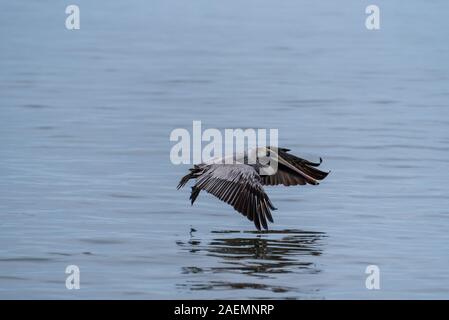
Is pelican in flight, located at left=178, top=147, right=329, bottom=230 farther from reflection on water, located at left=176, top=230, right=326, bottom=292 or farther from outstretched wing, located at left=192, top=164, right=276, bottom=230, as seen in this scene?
reflection on water, located at left=176, top=230, right=326, bottom=292

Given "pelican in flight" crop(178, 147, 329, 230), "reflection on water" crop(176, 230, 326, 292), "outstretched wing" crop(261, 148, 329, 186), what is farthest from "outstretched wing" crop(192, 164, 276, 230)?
"outstretched wing" crop(261, 148, 329, 186)

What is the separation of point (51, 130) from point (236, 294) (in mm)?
7458

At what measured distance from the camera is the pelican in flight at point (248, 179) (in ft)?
36.9

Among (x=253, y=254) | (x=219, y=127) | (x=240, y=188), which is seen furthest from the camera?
(x=219, y=127)

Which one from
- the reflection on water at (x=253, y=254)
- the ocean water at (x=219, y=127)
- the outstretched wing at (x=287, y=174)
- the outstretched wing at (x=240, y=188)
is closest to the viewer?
the reflection on water at (x=253, y=254)

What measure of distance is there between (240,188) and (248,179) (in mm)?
139

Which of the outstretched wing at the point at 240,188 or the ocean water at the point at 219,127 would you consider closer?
the ocean water at the point at 219,127

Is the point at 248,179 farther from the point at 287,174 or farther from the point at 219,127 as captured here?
the point at 219,127

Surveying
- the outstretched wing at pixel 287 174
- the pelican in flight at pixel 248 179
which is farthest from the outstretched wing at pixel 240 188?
the outstretched wing at pixel 287 174

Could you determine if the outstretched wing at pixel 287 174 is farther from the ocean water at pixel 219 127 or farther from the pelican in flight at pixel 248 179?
the ocean water at pixel 219 127

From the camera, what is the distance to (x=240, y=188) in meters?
11.4

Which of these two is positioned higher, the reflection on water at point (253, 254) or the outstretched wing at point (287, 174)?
the outstretched wing at point (287, 174)

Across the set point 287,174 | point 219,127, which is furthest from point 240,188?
point 219,127

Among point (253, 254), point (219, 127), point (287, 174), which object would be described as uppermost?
point (219, 127)
